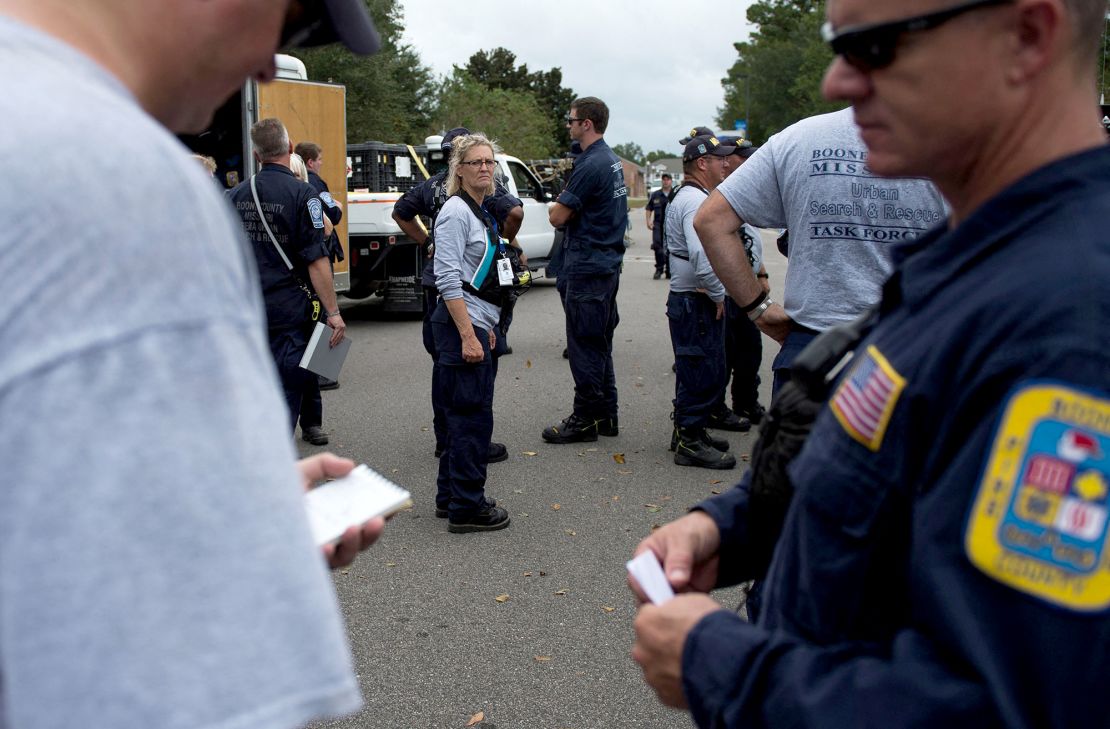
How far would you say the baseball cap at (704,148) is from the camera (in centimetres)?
719

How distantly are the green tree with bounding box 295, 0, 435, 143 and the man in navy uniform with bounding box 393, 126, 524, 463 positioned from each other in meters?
24.7

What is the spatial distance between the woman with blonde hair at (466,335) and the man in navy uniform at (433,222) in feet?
1.11

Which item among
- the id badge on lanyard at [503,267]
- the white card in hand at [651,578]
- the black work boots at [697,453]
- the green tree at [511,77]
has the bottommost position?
the black work boots at [697,453]

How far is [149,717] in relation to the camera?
751 millimetres

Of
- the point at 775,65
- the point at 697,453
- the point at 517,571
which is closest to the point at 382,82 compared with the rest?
the point at 697,453

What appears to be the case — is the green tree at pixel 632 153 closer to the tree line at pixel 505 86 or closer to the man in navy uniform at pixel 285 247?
the tree line at pixel 505 86

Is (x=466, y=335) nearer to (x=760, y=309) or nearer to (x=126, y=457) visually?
(x=760, y=309)

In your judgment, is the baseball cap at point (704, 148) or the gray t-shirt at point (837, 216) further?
the baseball cap at point (704, 148)

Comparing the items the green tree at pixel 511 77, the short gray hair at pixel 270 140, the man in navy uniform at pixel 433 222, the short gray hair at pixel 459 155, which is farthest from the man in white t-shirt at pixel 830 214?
the green tree at pixel 511 77

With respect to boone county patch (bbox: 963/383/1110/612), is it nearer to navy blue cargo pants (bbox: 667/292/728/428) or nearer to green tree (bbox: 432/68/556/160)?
navy blue cargo pants (bbox: 667/292/728/428)

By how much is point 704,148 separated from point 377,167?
7.56 meters

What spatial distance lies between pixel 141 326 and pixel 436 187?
6.88m

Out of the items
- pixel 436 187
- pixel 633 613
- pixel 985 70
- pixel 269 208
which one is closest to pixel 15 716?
pixel 985 70

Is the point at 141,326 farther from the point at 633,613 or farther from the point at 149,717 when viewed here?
the point at 633,613
